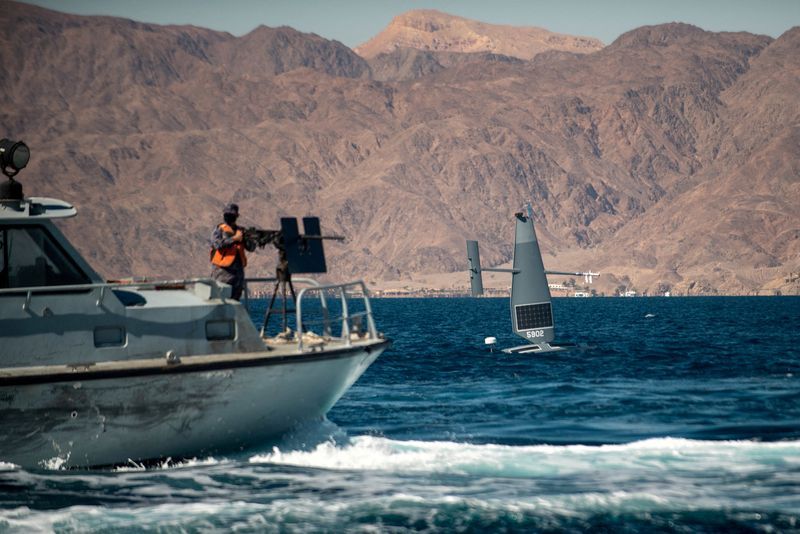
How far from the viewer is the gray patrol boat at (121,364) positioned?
15242 mm

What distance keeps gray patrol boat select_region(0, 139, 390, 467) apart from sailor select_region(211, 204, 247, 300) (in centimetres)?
69

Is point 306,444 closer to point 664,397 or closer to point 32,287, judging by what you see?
point 32,287

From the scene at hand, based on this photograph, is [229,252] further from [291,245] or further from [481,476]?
[481,476]

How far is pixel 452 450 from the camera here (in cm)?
1777

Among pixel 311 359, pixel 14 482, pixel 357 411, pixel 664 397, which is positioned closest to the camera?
pixel 14 482

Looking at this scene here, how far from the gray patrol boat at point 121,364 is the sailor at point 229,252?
69 cm

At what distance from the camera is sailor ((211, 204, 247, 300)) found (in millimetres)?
17438

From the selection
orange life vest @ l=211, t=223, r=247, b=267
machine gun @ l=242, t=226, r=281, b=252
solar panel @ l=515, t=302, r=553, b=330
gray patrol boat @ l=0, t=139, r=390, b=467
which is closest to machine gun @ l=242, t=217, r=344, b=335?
machine gun @ l=242, t=226, r=281, b=252

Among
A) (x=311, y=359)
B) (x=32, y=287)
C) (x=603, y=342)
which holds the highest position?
(x=32, y=287)

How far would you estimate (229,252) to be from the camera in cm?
1756

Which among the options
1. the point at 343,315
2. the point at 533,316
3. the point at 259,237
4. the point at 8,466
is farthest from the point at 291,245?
the point at 533,316

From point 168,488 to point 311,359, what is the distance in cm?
278

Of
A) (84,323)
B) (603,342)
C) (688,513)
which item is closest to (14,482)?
(84,323)

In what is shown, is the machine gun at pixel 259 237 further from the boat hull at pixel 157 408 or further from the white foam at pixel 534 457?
the white foam at pixel 534 457
